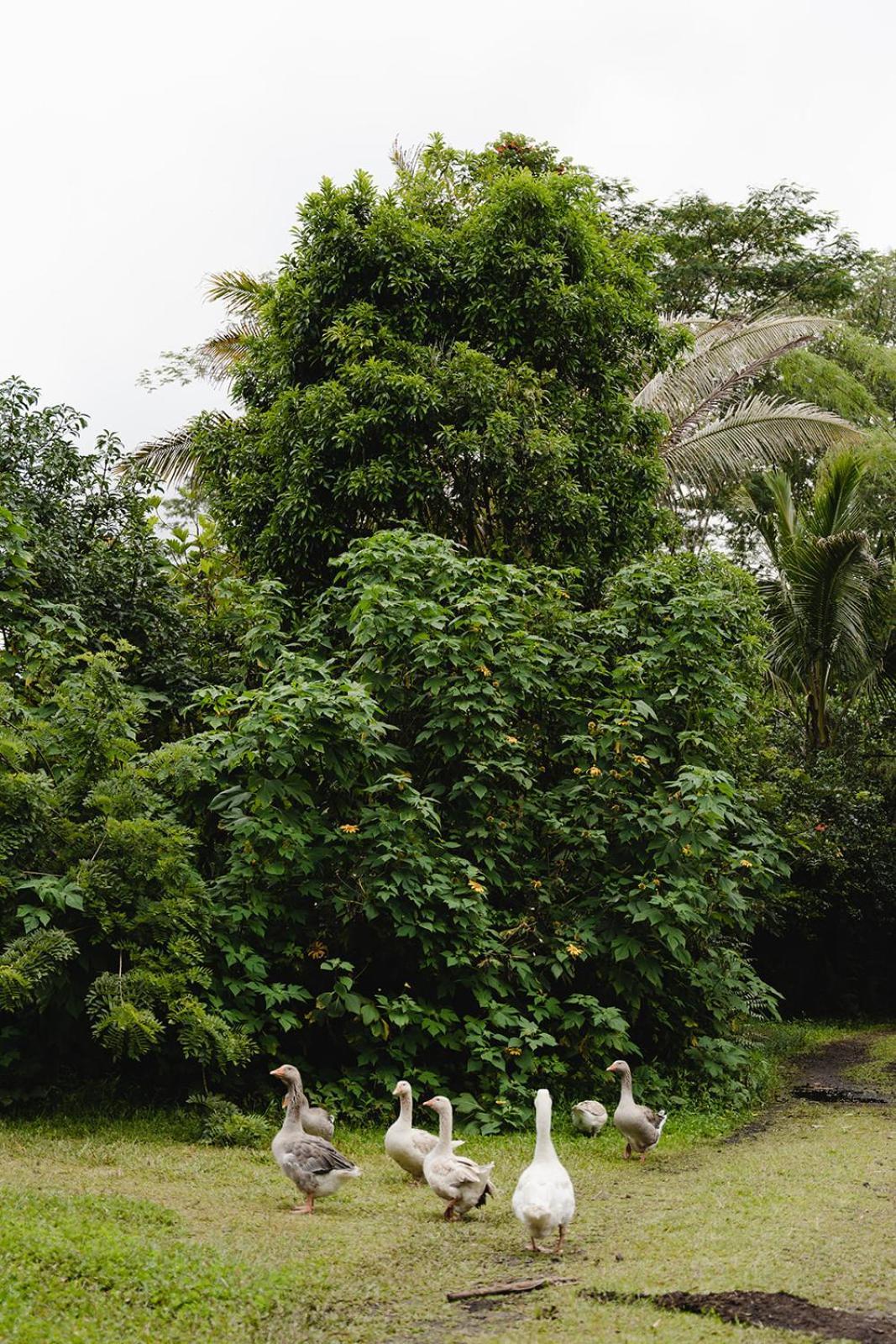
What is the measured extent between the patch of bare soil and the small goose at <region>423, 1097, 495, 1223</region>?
1320 mm

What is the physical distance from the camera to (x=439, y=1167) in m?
6.77

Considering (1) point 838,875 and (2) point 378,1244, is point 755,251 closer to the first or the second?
(1) point 838,875

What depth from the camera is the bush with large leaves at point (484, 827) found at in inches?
370

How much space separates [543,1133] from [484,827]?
159 inches

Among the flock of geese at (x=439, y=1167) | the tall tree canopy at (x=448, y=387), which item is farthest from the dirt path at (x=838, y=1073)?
the tall tree canopy at (x=448, y=387)

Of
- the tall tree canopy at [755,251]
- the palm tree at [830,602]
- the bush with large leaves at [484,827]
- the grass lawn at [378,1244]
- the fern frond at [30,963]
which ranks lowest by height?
the grass lawn at [378,1244]

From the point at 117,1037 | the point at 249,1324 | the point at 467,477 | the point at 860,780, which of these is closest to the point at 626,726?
the point at 467,477

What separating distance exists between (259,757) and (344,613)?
2281 mm

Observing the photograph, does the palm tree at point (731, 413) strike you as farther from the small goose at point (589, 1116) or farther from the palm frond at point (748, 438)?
the small goose at point (589, 1116)

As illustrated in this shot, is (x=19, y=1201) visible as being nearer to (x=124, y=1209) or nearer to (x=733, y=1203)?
(x=124, y=1209)

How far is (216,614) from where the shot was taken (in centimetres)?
1220

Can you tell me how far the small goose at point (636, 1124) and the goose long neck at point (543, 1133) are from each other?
7.37ft

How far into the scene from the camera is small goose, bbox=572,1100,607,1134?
9.16 m

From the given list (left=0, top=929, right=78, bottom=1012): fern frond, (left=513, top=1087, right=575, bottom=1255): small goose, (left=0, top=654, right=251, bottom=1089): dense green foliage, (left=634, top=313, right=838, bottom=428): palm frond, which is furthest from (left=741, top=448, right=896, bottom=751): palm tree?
(left=513, top=1087, right=575, bottom=1255): small goose
